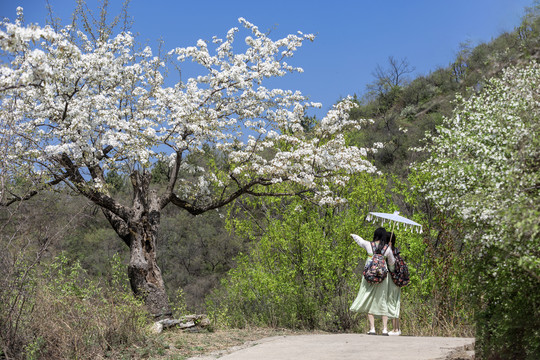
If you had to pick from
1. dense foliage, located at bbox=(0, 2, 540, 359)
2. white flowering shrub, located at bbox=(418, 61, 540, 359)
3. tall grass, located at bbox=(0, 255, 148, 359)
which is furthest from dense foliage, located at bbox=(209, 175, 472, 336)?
white flowering shrub, located at bbox=(418, 61, 540, 359)

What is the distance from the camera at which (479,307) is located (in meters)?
5.98

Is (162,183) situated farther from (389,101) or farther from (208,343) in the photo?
(389,101)

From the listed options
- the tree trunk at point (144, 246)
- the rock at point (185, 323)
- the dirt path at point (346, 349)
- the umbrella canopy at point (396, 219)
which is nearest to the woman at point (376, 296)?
the umbrella canopy at point (396, 219)

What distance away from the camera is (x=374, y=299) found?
9352mm

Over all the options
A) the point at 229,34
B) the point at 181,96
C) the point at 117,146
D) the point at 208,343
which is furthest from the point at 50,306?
the point at 229,34

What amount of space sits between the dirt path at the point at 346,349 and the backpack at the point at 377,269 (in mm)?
1136

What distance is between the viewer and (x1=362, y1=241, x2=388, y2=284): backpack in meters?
9.26

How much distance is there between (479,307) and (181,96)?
8.03 metres

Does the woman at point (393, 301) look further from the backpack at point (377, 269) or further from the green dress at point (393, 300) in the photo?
the backpack at point (377, 269)

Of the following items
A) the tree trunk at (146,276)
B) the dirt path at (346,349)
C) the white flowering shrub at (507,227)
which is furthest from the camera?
the tree trunk at (146,276)

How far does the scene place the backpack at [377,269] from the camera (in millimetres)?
9258

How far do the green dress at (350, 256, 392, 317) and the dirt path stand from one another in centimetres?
93

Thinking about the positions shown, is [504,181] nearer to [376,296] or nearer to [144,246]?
[376,296]

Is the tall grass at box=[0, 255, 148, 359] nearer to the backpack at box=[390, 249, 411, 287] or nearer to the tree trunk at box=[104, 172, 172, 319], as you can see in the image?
the tree trunk at box=[104, 172, 172, 319]
